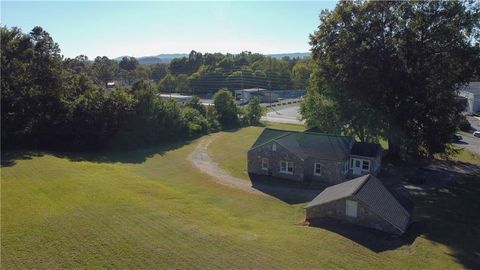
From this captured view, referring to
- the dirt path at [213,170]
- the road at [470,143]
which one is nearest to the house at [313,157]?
the dirt path at [213,170]

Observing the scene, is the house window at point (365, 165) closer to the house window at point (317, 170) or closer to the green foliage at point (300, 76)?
the house window at point (317, 170)

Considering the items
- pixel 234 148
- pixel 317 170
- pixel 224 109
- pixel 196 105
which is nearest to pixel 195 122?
pixel 196 105

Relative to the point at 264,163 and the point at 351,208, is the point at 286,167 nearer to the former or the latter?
the point at 264,163

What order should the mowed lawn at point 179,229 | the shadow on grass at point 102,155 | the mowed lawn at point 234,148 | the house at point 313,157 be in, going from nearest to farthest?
the mowed lawn at point 179,229 < the house at point 313,157 < the shadow on grass at point 102,155 < the mowed lawn at point 234,148

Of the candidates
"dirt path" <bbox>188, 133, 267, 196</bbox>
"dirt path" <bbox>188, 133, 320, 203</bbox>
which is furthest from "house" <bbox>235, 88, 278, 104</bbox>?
"dirt path" <bbox>188, 133, 320, 203</bbox>

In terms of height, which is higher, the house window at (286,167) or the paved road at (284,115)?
the paved road at (284,115)
